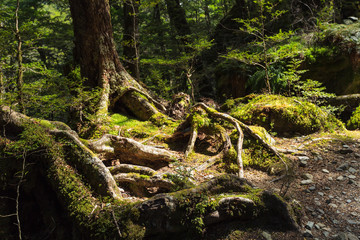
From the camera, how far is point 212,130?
18.9ft

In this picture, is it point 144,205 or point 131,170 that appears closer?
point 144,205

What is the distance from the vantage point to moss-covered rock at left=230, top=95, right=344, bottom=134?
611 centimetres

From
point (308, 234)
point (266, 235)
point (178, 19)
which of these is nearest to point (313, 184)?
point (308, 234)

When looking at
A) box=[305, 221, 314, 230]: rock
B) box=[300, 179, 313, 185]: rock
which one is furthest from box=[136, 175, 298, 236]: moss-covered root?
box=[300, 179, 313, 185]: rock

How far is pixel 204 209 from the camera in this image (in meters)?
2.52

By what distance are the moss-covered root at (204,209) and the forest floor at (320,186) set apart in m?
0.15

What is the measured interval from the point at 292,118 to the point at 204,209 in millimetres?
4703

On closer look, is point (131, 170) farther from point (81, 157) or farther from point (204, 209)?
point (204, 209)

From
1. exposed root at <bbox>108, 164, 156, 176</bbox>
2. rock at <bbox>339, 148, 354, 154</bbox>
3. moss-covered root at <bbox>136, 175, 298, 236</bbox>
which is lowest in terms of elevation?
rock at <bbox>339, 148, 354, 154</bbox>

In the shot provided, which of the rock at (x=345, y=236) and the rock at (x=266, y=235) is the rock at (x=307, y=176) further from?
the rock at (x=266, y=235)

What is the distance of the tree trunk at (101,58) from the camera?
7.12 meters

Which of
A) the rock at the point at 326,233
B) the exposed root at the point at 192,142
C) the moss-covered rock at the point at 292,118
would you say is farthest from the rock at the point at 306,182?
the exposed root at the point at 192,142

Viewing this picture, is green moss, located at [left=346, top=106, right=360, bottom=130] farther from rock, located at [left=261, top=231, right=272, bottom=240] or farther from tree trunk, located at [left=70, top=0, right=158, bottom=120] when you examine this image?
tree trunk, located at [left=70, top=0, right=158, bottom=120]

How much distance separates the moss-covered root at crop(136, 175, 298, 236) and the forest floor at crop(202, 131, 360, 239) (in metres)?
0.15
